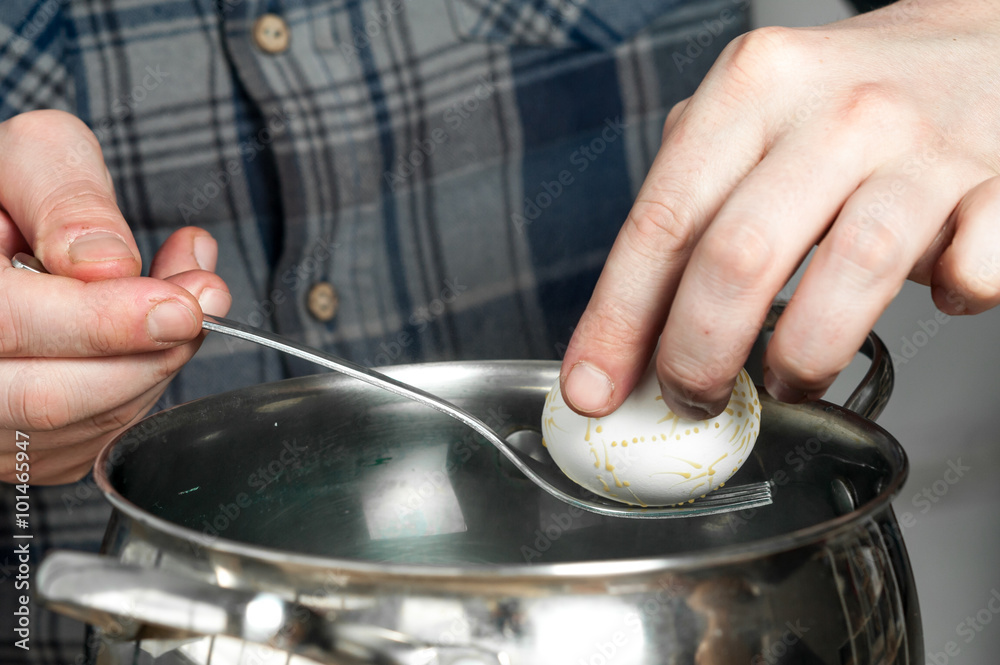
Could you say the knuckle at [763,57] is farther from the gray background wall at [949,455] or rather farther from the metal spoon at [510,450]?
the gray background wall at [949,455]

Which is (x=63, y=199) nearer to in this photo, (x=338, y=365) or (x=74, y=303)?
(x=74, y=303)

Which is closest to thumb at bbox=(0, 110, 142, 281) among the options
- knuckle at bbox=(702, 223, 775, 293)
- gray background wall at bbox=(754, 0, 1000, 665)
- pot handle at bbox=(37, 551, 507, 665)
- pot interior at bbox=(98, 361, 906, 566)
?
pot interior at bbox=(98, 361, 906, 566)

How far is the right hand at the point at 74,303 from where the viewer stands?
0.44m

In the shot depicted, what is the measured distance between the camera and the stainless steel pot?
0.28 m

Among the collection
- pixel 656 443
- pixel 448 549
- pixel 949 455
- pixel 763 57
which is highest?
pixel 763 57

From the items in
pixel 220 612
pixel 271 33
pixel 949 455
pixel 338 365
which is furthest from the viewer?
pixel 949 455

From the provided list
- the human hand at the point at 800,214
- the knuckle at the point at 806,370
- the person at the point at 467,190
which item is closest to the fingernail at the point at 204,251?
the person at the point at 467,190

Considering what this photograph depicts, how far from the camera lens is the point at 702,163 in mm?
383

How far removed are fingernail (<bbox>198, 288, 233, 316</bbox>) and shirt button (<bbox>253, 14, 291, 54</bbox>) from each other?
0.96 feet

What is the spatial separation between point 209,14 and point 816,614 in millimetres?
692

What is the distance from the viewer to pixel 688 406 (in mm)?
411

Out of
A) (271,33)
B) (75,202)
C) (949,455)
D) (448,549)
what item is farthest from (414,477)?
(949,455)

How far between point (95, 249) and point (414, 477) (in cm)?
25

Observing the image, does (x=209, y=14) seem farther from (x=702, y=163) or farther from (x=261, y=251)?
(x=702, y=163)
